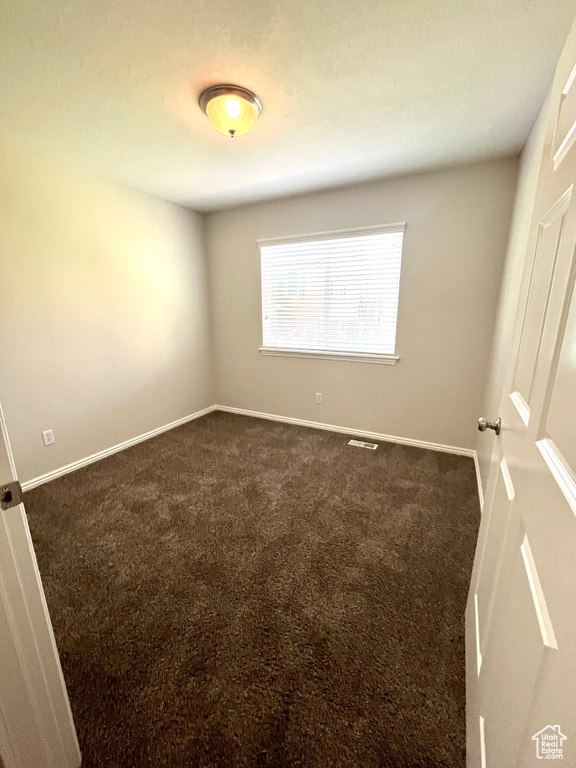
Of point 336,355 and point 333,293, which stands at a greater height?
point 333,293

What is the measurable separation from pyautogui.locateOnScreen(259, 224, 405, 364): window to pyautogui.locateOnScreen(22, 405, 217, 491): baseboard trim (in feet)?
4.38

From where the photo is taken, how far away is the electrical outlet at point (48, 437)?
2.44m

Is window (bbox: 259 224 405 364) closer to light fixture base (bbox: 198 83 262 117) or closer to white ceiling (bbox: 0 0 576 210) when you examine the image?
white ceiling (bbox: 0 0 576 210)

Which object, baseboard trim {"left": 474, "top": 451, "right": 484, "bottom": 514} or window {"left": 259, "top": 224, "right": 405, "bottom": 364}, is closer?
baseboard trim {"left": 474, "top": 451, "right": 484, "bottom": 514}

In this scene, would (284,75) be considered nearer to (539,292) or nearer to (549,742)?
(539,292)

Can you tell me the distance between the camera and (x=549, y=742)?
1.44 ft

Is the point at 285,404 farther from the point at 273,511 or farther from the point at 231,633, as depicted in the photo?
the point at 231,633

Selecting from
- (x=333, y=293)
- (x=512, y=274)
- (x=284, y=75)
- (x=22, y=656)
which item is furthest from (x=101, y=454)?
(x=512, y=274)

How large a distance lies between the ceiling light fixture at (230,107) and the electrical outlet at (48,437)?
8.22 feet

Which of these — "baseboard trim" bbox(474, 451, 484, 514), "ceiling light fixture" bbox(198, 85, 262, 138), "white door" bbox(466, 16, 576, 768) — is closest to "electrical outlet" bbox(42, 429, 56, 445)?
"ceiling light fixture" bbox(198, 85, 262, 138)

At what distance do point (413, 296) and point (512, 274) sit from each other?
85 cm

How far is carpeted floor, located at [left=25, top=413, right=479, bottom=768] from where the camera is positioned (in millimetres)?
984

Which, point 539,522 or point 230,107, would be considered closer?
point 539,522

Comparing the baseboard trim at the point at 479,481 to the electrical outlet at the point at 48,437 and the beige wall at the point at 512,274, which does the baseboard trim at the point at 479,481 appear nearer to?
the beige wall at the point at 512,274
